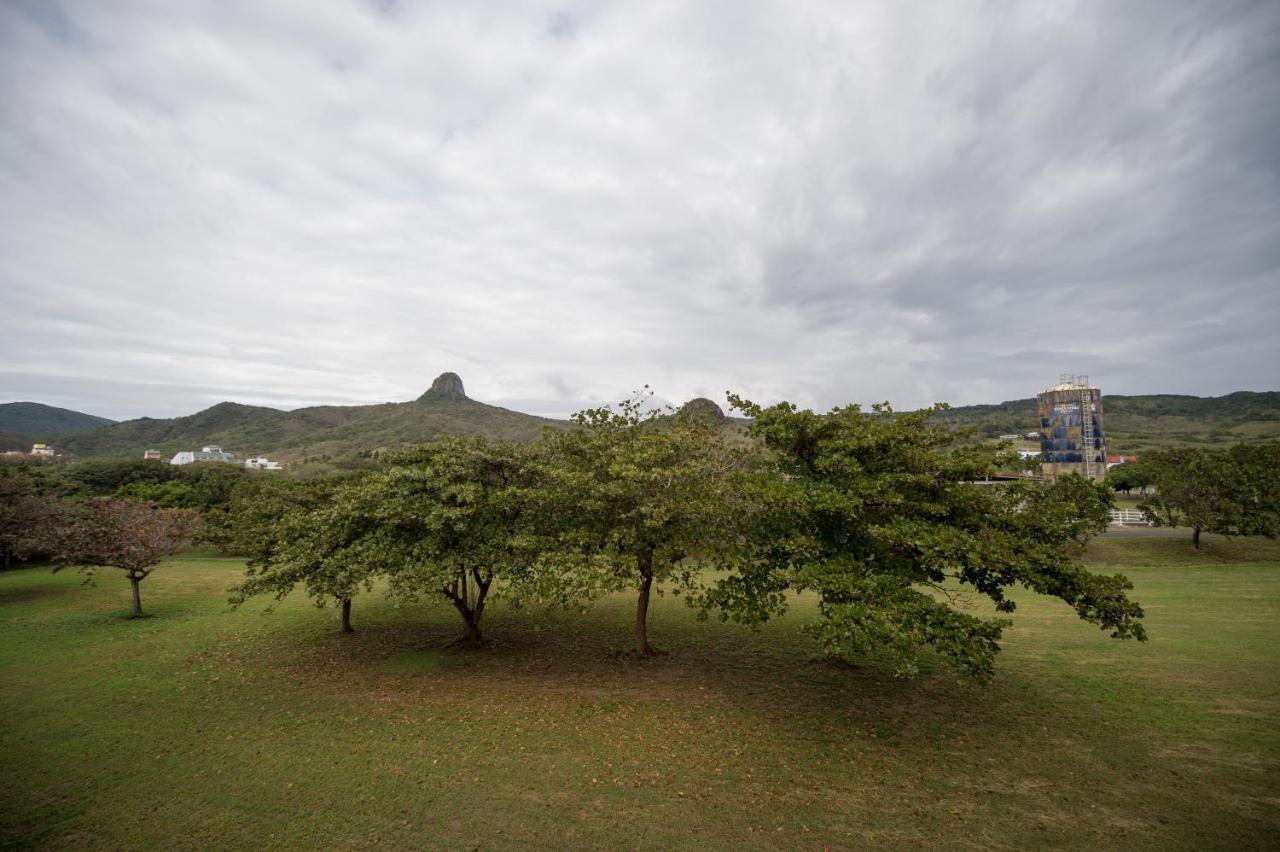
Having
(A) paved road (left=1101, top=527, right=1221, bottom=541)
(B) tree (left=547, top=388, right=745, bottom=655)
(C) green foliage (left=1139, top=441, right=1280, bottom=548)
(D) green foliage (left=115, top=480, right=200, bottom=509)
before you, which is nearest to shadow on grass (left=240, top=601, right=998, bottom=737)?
(B) tree (left=547, top=388, right=745, bottom=655)

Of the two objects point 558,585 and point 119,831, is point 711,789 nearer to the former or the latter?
point 558,585

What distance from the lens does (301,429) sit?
6334 inches

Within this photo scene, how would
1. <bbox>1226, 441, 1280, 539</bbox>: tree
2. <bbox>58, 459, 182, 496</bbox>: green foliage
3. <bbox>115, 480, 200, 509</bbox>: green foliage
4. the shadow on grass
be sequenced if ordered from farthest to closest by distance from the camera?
<bbox>58, 459, 182, 496</bbox>: green foliage → <bbox>115, 480, 200, 509</bbox>: green foliage → <bbox>1226, 441, 1280, 539</bbox>: tree → the shadow on grass

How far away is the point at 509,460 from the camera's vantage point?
13.6 metres

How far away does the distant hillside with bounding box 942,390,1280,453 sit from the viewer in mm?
133125

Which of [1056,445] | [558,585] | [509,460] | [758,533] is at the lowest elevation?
[558,585]

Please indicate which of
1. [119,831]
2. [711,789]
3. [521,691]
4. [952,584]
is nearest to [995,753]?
[711,789]

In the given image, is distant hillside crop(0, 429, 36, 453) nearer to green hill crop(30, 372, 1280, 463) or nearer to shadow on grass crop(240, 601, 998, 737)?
green hill crop(30, 372, 1280, 463)

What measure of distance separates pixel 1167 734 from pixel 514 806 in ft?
39.0

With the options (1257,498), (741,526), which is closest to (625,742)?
(741,526)

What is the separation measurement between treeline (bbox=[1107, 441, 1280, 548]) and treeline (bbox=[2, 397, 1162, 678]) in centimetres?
2615

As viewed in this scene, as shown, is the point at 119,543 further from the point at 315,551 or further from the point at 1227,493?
the point at 1227,493

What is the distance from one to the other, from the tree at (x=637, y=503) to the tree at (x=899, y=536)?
1302mm

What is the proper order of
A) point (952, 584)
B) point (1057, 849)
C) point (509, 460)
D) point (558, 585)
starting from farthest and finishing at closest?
point (952, 584) < point (509, 460) < point (558, 585) < point (1057, 849)
